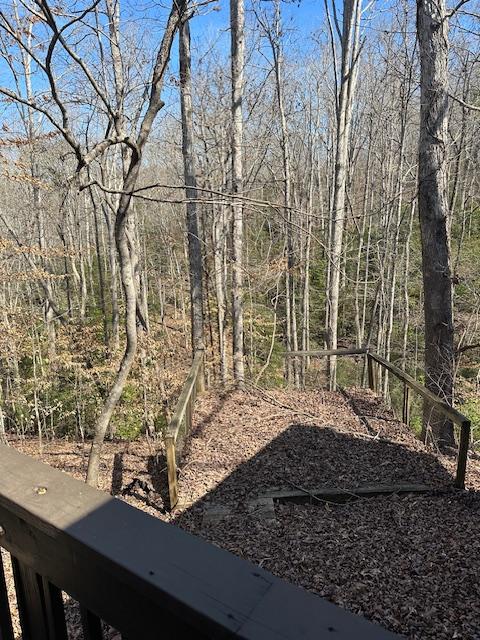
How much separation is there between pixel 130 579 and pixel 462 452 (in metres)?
4.99

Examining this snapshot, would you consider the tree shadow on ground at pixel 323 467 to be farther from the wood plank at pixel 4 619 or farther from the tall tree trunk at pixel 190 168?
the wood plank at pixel 4 619

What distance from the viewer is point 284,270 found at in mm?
13617

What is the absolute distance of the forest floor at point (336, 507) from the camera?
10.9 ft

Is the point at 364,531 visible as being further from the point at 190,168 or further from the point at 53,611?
the point at 190,168

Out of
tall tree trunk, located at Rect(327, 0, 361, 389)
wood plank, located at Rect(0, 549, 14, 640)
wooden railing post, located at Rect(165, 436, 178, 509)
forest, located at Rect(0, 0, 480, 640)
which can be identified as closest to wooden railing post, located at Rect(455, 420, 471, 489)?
forest, located at Rect(0, 0, 480, 640)

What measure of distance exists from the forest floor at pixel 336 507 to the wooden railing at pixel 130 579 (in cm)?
297

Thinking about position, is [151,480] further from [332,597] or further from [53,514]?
[53,514]

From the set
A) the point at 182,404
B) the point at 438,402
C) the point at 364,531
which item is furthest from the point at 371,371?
the point at 364,531

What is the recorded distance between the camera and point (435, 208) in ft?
19.8

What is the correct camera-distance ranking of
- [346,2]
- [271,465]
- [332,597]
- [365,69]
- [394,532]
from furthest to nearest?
[365,69], [346,2], [271,465], [394,532], [332,597]

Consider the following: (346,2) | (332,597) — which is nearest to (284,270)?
Result: (346,2)

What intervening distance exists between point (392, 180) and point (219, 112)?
8.01 meters

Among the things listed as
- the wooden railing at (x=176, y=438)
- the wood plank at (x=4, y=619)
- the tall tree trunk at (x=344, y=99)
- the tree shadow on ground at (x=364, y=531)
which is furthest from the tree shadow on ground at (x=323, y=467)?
the tall tree trunk at (x=344, y=99)

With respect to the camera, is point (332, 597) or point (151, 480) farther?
point (151, 480)
